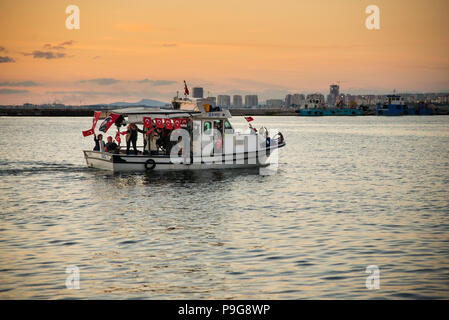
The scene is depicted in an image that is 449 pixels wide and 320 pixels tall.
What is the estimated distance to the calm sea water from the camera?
14.2m

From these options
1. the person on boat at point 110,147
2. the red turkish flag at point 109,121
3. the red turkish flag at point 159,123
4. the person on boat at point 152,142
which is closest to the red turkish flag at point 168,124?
the red turkish flag at point 159,123

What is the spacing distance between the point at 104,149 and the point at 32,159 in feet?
62.9

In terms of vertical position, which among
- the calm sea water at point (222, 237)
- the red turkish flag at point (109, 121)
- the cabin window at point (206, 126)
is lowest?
the calm sea water at point (222, 237)

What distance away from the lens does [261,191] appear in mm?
31062

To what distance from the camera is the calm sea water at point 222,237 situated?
1424 centimetres

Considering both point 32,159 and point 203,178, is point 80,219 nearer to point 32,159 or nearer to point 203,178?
point 203,178

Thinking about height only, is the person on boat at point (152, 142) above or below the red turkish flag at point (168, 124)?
below

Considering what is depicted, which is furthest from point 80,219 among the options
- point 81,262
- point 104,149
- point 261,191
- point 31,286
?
point 104,149
